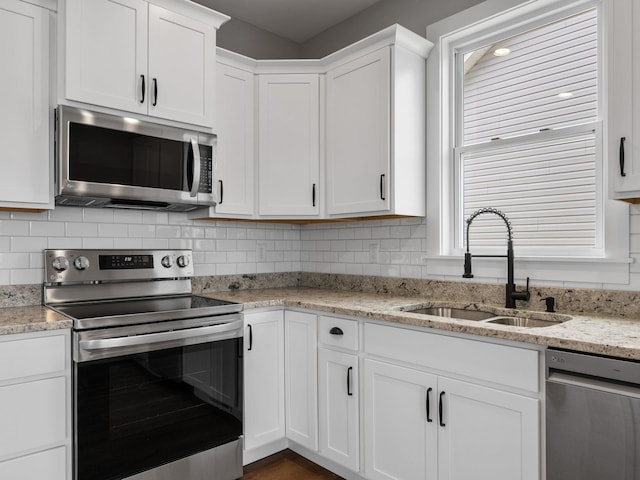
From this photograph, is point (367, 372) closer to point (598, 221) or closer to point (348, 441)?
point (348, 441)

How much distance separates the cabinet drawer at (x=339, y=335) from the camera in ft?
7.39

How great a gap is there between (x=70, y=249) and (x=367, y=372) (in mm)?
1640

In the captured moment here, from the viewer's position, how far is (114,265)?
2564 mm

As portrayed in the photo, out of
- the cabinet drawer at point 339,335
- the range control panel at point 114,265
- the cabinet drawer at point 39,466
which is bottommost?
the cabinet drawer at point 39,466

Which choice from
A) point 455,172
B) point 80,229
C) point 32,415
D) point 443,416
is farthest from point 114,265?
point 455,172

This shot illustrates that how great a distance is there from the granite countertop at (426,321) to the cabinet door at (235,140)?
578 millimetres

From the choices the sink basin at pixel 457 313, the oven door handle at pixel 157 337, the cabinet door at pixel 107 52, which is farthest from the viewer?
the sink basin at pixel 457 313

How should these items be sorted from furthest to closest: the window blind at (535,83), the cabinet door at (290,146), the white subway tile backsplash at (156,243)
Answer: the cabinet door at (290,146), the white subway tile backsplash at (156,243), the window blind at (535,83)

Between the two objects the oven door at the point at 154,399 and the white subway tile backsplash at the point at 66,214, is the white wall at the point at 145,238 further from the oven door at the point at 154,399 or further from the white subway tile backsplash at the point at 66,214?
the oven door at the point at 154,399

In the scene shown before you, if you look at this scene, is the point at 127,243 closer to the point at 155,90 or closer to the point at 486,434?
the point at 155,90

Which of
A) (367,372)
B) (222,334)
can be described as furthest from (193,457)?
(367,372)

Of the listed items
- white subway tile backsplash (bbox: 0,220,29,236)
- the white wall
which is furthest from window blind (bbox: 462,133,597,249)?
white subway tile backsplash (bbox: 0,220,29,236)

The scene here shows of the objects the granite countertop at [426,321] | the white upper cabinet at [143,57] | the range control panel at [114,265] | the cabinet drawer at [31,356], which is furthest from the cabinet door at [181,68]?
the cabinet drawer at [31,356]

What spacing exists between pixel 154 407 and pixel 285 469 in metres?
0.85
